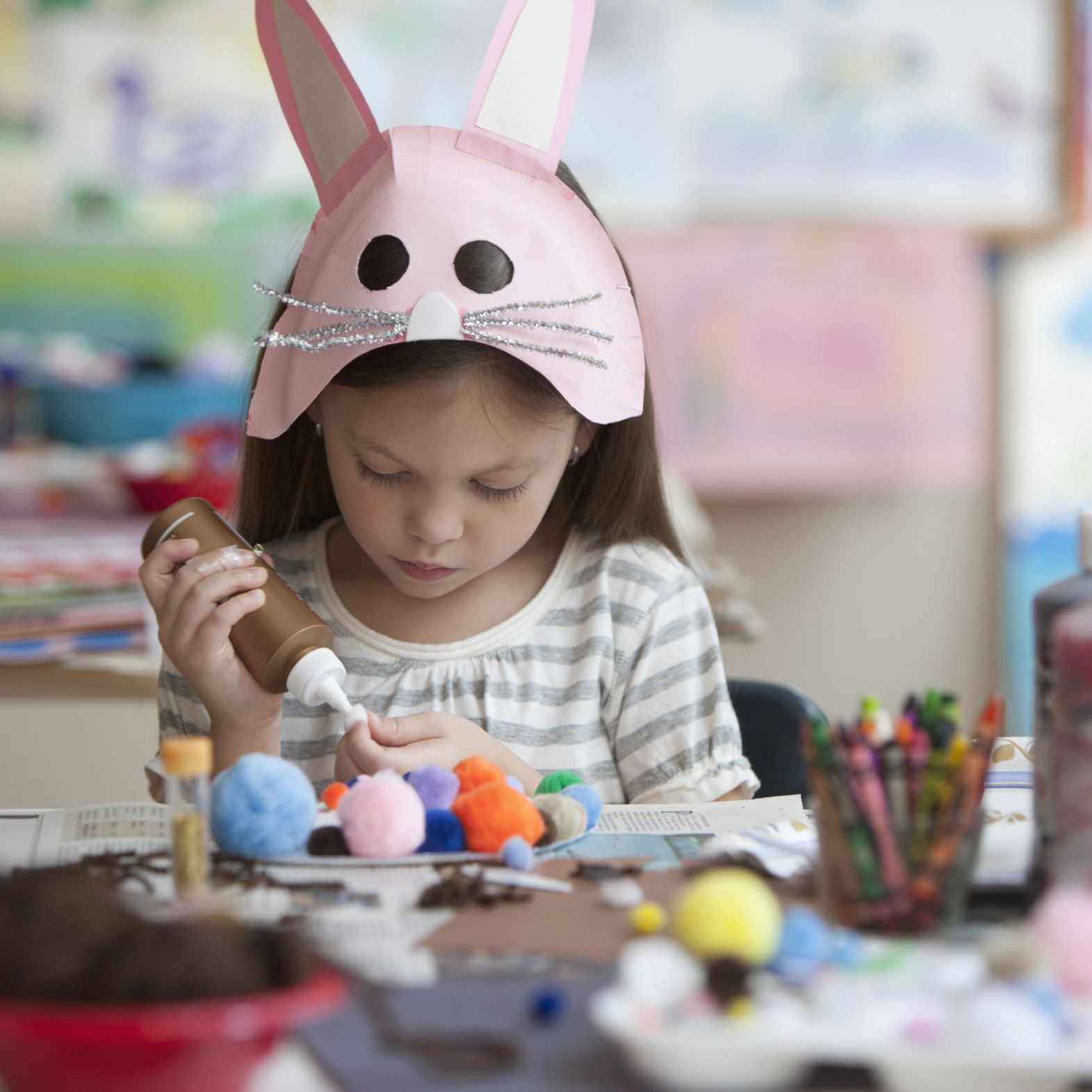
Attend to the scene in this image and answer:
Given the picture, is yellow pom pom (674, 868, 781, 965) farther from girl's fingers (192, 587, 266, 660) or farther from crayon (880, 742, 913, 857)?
girl's fingers (192, 587, 266, 660)

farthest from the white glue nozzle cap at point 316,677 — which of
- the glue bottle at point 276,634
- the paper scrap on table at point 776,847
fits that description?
the paper scrap on table at point 776,847

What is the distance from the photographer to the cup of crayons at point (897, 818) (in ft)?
1.64

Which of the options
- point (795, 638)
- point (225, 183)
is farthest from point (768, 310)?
point (225, 183)

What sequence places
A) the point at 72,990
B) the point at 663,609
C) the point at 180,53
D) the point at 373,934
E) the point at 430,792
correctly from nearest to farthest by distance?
1. the point at 72,990
2. the point at 373,934
3. the point at 430,792
4. the point at 663,609
5. the point at 180,53

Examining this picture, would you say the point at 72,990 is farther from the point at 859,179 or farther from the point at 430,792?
the point at 859,179

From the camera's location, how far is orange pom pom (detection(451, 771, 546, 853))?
629 mm

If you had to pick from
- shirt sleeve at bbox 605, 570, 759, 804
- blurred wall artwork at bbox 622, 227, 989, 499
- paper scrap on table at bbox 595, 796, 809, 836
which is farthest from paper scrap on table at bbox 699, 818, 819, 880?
blurred wall artwork at bbox 622, 227, 989, 499

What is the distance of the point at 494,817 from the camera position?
0.63 m

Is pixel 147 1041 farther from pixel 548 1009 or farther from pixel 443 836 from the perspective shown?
pixel 443 836

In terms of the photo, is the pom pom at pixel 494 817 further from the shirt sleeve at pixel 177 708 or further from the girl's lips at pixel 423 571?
the shirt sleeve at pixel 177 708

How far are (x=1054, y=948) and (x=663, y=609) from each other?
0.60 m

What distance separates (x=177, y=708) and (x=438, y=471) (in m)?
0.32

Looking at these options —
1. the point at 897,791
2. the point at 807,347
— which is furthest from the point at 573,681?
the point at 807,347

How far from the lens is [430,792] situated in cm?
65
